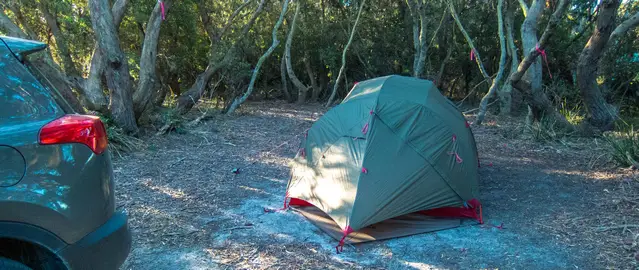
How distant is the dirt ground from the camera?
391 cm

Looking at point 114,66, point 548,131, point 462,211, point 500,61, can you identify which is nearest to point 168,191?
point 114,66

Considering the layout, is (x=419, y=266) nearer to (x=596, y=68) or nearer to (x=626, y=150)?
(x=626, y=150)

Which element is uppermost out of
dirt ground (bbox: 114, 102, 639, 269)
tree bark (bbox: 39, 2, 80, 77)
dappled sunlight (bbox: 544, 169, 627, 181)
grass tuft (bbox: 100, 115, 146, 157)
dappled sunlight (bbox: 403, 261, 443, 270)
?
tree bark (bbox: 39, 2, 80, 77)

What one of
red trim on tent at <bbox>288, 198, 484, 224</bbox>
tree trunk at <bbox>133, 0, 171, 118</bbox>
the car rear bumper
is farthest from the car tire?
tree trunk at <bbox>133, 0, 171, 118</bbox>

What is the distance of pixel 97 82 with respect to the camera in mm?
8938

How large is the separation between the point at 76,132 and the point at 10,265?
0.75m

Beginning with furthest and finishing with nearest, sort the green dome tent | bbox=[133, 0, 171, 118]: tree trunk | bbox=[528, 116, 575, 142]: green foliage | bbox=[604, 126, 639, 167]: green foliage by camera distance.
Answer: bbox=[133, 0, 171, 118]: tree trunk, bbox=[528, 116, 575, 142]: green foliage, bbox=[604, 126, 639, 167]: green foliage, the green dome tent

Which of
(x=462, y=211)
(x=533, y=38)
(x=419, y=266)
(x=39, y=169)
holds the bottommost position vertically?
(x=419, y=266)

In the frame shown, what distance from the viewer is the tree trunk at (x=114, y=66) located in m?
7.50

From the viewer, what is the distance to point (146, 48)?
8.79 meters

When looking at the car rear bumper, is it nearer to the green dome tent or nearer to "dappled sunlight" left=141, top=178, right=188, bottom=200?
the green dome tent

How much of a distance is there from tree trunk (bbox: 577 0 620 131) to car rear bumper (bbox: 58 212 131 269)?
8.40 m

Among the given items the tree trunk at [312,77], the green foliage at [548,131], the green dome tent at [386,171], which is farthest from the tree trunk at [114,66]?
the tree trunk at [312,77]

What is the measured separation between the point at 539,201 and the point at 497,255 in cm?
182
